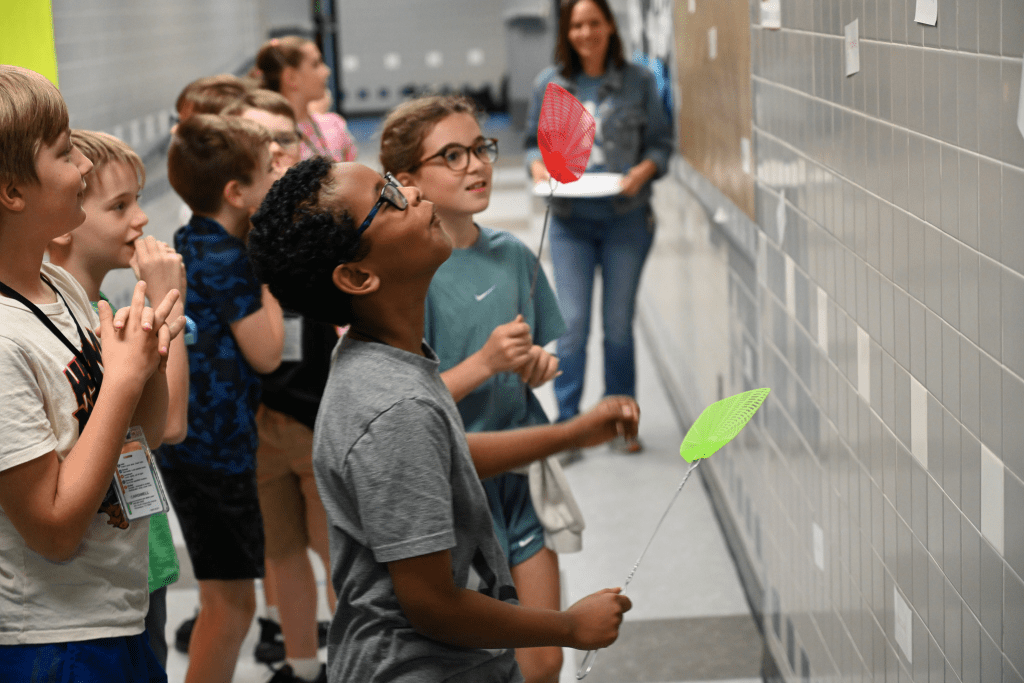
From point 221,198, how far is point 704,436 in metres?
1.31

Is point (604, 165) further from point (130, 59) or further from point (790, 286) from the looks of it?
point (130, 59)

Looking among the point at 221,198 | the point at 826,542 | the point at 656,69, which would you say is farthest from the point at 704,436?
the point at 656,69

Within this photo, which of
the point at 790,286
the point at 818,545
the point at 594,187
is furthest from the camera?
the point at 594,187

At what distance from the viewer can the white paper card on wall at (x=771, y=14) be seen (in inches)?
92.7

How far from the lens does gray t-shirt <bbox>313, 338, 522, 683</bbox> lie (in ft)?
3.95

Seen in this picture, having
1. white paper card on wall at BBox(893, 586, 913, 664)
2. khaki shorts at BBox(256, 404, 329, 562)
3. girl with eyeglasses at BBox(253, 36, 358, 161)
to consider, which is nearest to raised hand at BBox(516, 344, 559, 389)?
white paper card on wall at BBox(893, 586, 913, 664)

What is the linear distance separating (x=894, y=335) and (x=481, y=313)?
0.76 metres

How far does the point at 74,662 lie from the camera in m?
1.37

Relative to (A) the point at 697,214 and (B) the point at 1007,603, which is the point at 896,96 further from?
(A) the point at 697,214

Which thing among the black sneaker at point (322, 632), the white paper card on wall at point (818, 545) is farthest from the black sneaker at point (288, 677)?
the white paper card on wall at point (818, 545)

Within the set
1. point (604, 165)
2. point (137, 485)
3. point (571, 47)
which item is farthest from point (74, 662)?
point (571, 47)

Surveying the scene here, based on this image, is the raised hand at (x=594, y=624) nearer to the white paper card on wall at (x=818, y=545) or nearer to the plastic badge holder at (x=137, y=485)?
the plastic badge holder at (x=137, y=485)

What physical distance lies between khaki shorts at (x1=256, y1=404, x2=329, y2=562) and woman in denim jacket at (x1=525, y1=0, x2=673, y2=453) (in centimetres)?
171

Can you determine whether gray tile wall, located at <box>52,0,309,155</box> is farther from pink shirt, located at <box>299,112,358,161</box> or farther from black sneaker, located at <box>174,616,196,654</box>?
black sneaker, located at <box>174,616,196,654</box>
